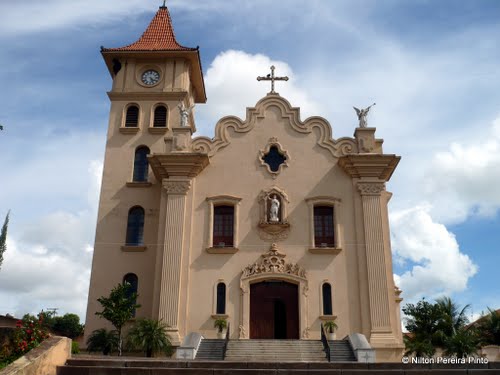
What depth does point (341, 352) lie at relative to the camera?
19.0m

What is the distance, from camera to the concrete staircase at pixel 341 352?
18391 mm

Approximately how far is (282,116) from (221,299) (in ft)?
31.1

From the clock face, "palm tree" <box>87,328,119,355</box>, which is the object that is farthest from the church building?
the clock face

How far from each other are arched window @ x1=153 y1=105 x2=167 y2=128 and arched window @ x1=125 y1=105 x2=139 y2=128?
3.27 feet

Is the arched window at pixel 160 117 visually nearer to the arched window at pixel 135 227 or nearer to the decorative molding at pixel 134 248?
the arched window at pixel 135 227

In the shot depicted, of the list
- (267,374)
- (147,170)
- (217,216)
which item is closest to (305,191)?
(217,216)

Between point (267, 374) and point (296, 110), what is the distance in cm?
1614

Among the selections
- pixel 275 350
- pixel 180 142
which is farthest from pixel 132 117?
pixel 275 350

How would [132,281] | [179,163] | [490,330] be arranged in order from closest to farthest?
[179,163]
[132,281]
[490,330]

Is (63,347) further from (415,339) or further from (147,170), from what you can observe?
(415,339)

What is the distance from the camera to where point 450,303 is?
34625 millimetres

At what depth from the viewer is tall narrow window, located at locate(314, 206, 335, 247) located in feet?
78.6

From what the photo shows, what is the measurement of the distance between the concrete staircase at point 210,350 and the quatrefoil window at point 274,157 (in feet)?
28.3

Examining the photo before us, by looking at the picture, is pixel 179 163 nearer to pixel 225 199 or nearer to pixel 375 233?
pixel 225 199
